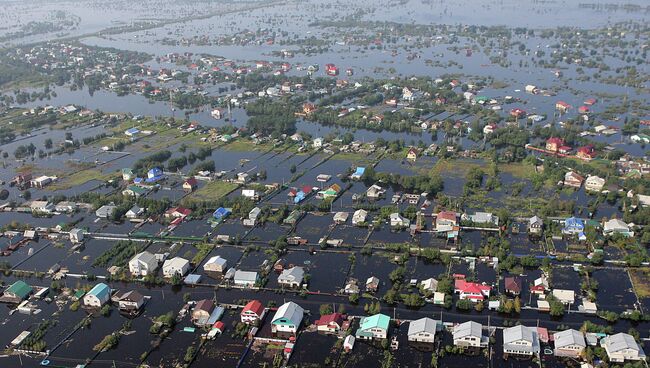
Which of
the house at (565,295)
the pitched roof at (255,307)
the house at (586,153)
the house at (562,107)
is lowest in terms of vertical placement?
the house at (565,295)

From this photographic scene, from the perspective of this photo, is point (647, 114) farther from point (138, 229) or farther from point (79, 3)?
point (79, 3)

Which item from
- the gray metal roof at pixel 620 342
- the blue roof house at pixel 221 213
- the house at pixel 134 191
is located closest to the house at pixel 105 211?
the house at pixel 134 191

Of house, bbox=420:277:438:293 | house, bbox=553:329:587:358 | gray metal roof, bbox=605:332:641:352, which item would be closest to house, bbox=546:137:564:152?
house, bbox=420:277:438:293

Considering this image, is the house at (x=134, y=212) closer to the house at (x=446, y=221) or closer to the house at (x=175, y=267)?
the house at (x=175, y=267)

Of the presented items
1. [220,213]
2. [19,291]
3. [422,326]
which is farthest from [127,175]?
[422,326]

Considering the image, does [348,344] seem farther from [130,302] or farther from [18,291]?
[18,291]
